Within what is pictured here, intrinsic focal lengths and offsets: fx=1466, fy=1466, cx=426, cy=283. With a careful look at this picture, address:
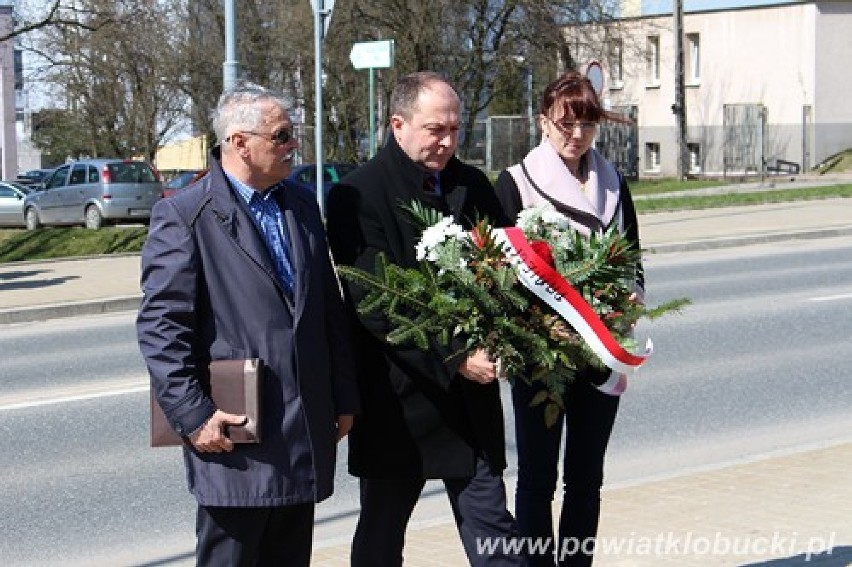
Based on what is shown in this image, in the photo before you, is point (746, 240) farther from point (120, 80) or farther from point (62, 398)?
point (120, 80)

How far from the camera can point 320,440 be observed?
13.2 feet

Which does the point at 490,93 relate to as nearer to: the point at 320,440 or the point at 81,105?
the point at 81,105

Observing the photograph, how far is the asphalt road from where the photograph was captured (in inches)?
275

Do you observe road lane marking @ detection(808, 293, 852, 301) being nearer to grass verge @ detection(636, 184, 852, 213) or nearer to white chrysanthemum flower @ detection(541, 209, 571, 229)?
white chrysanthemum flower @ detection(541, 209, 571, 229)

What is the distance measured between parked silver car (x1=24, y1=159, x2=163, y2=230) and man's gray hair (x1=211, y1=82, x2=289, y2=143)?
28301 mm

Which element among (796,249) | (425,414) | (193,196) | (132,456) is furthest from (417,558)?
(796,249)

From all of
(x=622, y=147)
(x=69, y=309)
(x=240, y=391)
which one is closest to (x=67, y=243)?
(x=69, y=309)

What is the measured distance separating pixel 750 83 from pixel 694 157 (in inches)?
141

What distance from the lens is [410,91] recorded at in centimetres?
451

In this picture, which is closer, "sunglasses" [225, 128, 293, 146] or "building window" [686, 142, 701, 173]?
"sunglasses" [225, 128, 293, 146]

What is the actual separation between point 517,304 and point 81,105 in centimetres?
4384

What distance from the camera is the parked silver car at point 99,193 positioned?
106 feet

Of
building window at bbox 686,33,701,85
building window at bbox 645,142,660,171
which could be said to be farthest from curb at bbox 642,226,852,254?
building window at bbox 645,142,660,171

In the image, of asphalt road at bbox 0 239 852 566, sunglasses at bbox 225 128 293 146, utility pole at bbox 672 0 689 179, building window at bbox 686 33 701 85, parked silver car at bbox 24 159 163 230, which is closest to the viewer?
sunglasses at bbox 225 128 293 146
